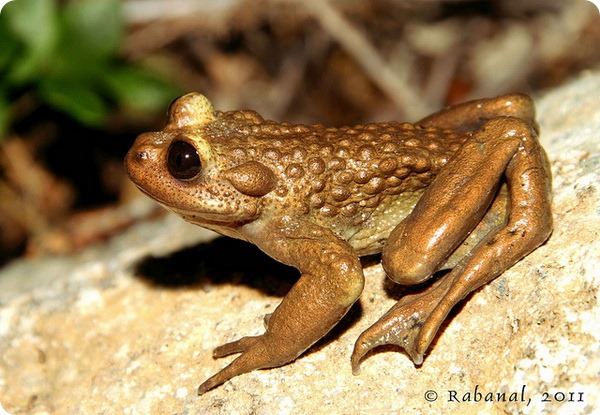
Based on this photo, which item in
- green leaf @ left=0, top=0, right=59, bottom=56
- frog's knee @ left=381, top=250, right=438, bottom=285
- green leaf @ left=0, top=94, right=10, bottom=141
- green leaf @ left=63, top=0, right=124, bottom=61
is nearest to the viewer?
frog's knee @ left=381, top=250, right=438, bottom=285

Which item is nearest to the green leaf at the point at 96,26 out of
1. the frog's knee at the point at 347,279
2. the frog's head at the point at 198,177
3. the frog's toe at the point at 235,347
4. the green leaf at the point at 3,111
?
the green leaf at the point at 3,111

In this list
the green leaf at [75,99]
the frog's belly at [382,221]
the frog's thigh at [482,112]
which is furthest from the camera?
the green leaf at [75,99]

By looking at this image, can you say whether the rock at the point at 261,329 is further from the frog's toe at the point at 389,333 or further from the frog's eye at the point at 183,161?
the frog's eye at the point at 183,161

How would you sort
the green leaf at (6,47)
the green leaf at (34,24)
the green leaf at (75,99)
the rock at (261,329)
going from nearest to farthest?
the rock at (261,329), the green leaf at (75,99), the green leaf at (6,47), the green leaf at (34,24)

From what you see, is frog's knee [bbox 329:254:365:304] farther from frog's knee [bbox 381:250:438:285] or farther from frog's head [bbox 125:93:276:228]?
frog's head [bbox 125:93:276:228]

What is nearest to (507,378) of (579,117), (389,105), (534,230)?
(534,230)

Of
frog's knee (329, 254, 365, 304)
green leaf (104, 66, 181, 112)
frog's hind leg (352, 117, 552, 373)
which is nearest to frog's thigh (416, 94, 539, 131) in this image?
frog's hind leg (352, 117, 552, 373)

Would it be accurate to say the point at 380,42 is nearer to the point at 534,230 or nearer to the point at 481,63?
the point at 481,63
